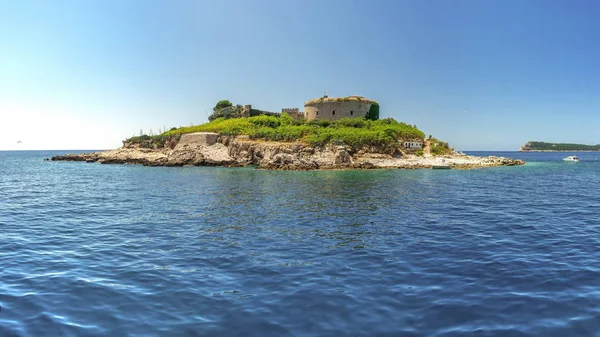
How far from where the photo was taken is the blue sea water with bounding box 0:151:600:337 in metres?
7.08

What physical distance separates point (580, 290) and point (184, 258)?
1018 cm

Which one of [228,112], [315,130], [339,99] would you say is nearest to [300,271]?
[315,130]

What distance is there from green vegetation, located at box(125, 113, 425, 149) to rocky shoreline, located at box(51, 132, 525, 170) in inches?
59.9

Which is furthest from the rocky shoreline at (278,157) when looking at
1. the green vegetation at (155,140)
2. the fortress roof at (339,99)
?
the fortress roof at (339,99)

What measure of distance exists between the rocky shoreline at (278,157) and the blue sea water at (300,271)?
33.5m

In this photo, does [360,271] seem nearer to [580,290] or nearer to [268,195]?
[580,290]

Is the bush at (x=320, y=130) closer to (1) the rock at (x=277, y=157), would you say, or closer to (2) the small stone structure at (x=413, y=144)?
(2) the small stone structure at (x=413, y=144)

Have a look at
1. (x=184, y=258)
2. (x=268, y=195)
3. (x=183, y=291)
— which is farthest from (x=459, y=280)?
(x=268, y=195)

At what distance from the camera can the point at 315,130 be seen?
214 feet

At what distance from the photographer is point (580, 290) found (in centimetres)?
865

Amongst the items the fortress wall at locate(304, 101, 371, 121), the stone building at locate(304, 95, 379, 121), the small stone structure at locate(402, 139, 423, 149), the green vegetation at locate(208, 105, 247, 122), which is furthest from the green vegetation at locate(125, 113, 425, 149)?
the green vegetation at locate(208, 105, 247, 122)

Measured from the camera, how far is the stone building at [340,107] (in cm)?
7594

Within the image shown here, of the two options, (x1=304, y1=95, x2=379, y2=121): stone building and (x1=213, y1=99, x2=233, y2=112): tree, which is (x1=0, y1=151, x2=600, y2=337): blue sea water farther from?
(x1=213, y1=99, x2=233, y2=112): tree

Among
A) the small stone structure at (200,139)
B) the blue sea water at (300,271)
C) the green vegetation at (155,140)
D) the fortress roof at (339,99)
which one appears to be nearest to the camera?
the blue sea water at (300,271)
